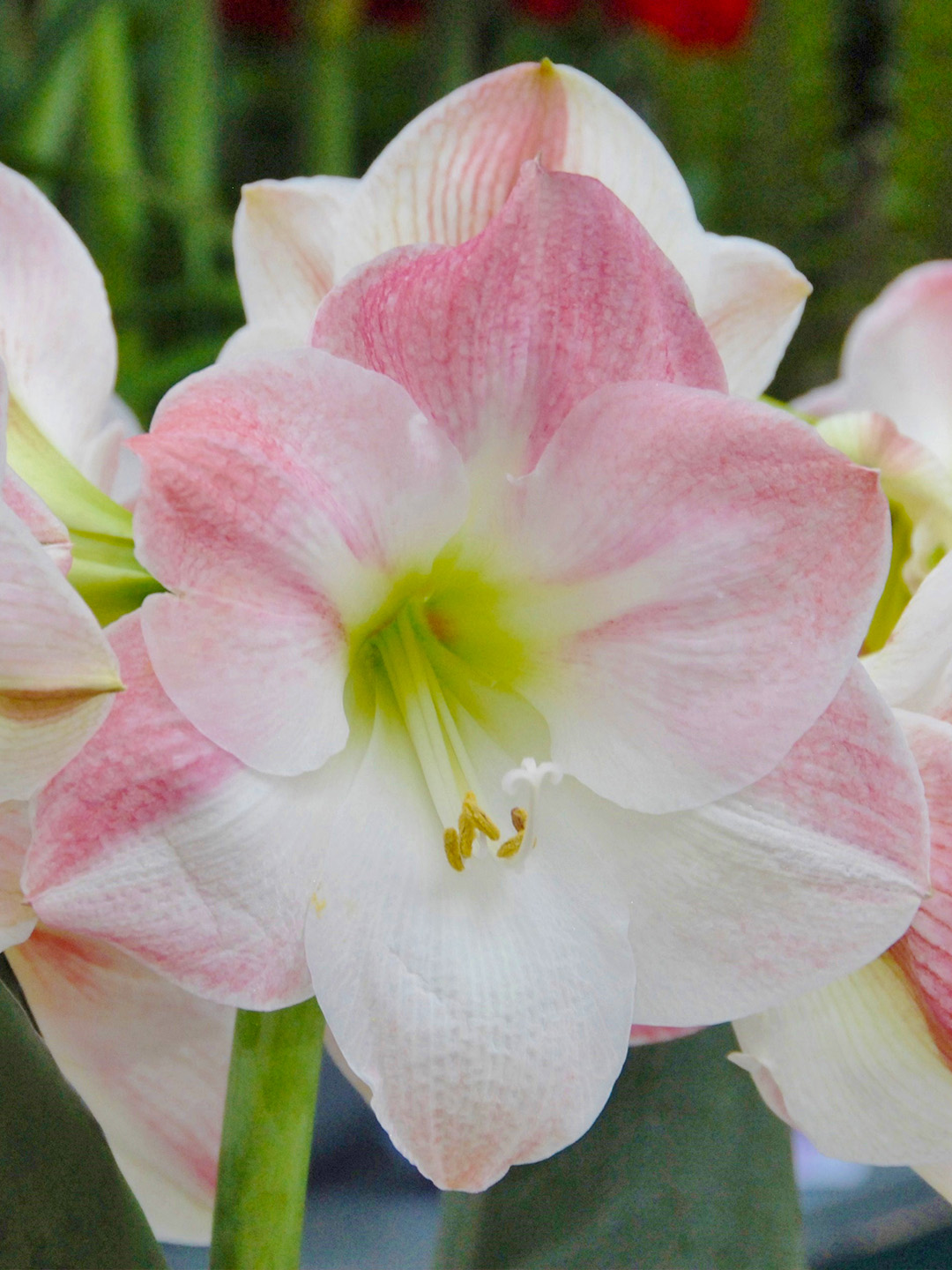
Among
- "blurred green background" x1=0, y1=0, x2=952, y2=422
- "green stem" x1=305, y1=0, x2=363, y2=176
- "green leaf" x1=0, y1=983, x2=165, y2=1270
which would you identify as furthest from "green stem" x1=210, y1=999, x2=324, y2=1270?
"green stem" x1=305, y1=0, x2=363, y2=176

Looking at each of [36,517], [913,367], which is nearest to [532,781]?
[36,517]

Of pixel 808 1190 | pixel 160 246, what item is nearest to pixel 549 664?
pixel 808 1190

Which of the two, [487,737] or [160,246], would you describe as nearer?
[487,737]

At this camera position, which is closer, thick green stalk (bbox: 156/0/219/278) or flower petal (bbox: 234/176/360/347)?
flower petal (bbox: 234/176/360/347)

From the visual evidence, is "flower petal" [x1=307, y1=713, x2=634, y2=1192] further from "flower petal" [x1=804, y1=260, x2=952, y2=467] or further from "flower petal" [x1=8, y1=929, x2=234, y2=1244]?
"flower petal" [x1=804, y1=260, x2=952, y2=467]

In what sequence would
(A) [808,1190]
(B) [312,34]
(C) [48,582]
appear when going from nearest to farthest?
(C) [48,582], (A) [808,1190], (B) [312,34]

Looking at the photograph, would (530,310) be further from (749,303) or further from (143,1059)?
(143,1059)

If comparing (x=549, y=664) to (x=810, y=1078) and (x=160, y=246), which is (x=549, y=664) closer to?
(x=810, y=1078)
